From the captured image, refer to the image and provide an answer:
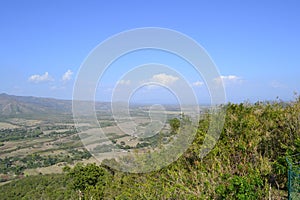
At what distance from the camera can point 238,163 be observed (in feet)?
25.1

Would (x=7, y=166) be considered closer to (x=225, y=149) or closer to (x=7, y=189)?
(x=7, y=189)

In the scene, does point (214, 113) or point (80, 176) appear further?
point (80, 176)

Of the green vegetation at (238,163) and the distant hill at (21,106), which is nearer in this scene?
the green vegetation at (238,163)

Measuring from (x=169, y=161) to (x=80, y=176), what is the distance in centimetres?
1260

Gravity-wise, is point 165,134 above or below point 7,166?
above

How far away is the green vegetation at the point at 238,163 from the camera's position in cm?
614

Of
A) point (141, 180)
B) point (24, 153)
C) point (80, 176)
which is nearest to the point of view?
point (141, 180)

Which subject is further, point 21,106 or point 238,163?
point 21,106

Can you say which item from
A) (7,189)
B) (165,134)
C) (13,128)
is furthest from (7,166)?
(165,134)

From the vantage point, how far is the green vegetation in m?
6.14

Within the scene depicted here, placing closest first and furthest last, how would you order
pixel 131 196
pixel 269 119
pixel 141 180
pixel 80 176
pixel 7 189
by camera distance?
pixel 131 196 < pixel 269 119 < pixel 141 180 < pixel 80 176 < pixel 7 189

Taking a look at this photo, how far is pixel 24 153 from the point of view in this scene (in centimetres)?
5647

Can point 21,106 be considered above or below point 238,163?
above

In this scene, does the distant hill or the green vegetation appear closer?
the green vegetation
